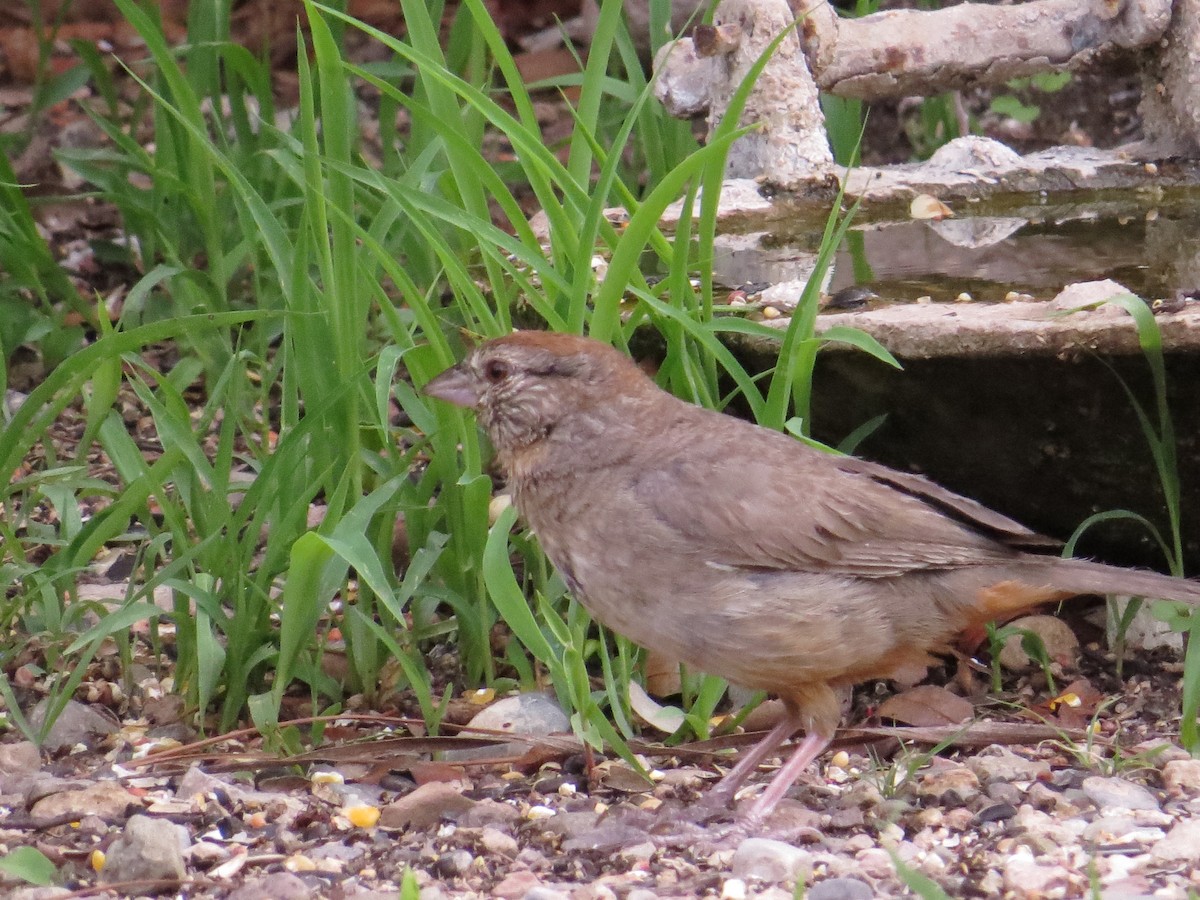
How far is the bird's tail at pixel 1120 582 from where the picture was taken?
10.3ft

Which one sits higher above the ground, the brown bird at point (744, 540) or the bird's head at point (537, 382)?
the bird's head at point (537, 382)

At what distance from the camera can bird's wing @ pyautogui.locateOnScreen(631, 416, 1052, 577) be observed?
3125 millimetres

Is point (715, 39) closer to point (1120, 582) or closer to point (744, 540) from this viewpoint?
point (744, 540)

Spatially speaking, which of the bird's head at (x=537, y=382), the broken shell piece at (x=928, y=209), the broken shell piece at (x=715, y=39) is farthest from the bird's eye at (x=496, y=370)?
the broken shell piece at (x=928, y=209)

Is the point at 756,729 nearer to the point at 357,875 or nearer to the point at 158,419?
the point at 357,875

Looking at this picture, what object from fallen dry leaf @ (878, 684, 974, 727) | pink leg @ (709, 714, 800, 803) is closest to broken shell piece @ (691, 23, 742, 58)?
fallen dry leaf @ (878, 684, 974, 727)

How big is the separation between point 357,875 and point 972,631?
5.34 ft

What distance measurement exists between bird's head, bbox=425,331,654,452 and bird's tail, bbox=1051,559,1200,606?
2.96ft

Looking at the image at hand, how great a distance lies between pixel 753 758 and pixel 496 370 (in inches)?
36.3

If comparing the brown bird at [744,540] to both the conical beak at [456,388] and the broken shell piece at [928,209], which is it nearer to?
the conical beak at [456,388]

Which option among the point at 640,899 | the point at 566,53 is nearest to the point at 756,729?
the point at 640,899

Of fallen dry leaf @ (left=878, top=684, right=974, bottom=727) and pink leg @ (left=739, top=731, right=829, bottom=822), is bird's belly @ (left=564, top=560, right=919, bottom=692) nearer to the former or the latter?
pink leg @ (left=739, top=731, right=829, bottom=822)

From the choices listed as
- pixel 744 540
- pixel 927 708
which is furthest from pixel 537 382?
pixel 927 708

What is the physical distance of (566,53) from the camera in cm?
759
